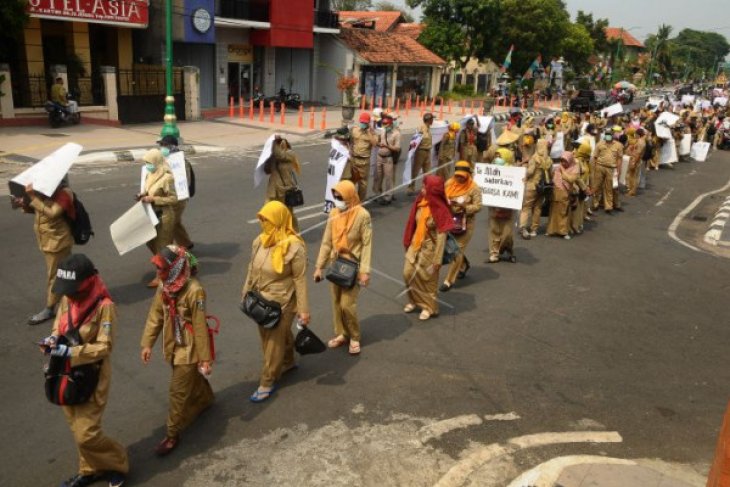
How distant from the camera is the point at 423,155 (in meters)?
12.6

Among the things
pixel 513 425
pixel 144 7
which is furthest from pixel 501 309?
pixel 144 7

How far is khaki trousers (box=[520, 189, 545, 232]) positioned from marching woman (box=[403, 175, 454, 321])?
163 inches

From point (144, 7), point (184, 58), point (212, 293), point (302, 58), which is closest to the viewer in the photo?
point (212, 293)

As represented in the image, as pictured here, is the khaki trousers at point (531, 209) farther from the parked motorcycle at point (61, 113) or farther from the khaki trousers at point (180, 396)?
the parked motorcycle at point (61, 113)

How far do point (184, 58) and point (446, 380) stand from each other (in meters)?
24.7

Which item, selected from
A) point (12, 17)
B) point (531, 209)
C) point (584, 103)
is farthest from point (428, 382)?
point (584, 103)

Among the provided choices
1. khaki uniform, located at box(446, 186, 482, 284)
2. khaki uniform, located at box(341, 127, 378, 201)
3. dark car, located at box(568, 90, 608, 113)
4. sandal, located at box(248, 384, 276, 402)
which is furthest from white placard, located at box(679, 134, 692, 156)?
sandal, located at box(248, 384, 276, 402)

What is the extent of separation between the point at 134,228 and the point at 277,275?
108 inches

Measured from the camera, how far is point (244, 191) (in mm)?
12508

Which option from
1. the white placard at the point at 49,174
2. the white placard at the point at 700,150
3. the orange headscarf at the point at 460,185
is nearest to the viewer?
the white placard at the point at 49,174

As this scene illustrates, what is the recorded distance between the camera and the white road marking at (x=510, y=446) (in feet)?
14.1

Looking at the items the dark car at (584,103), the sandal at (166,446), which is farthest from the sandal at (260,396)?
the dark car at (584,103)

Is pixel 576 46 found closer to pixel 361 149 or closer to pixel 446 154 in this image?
pixel 446 154

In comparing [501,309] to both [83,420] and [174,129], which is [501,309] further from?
[174,129]
